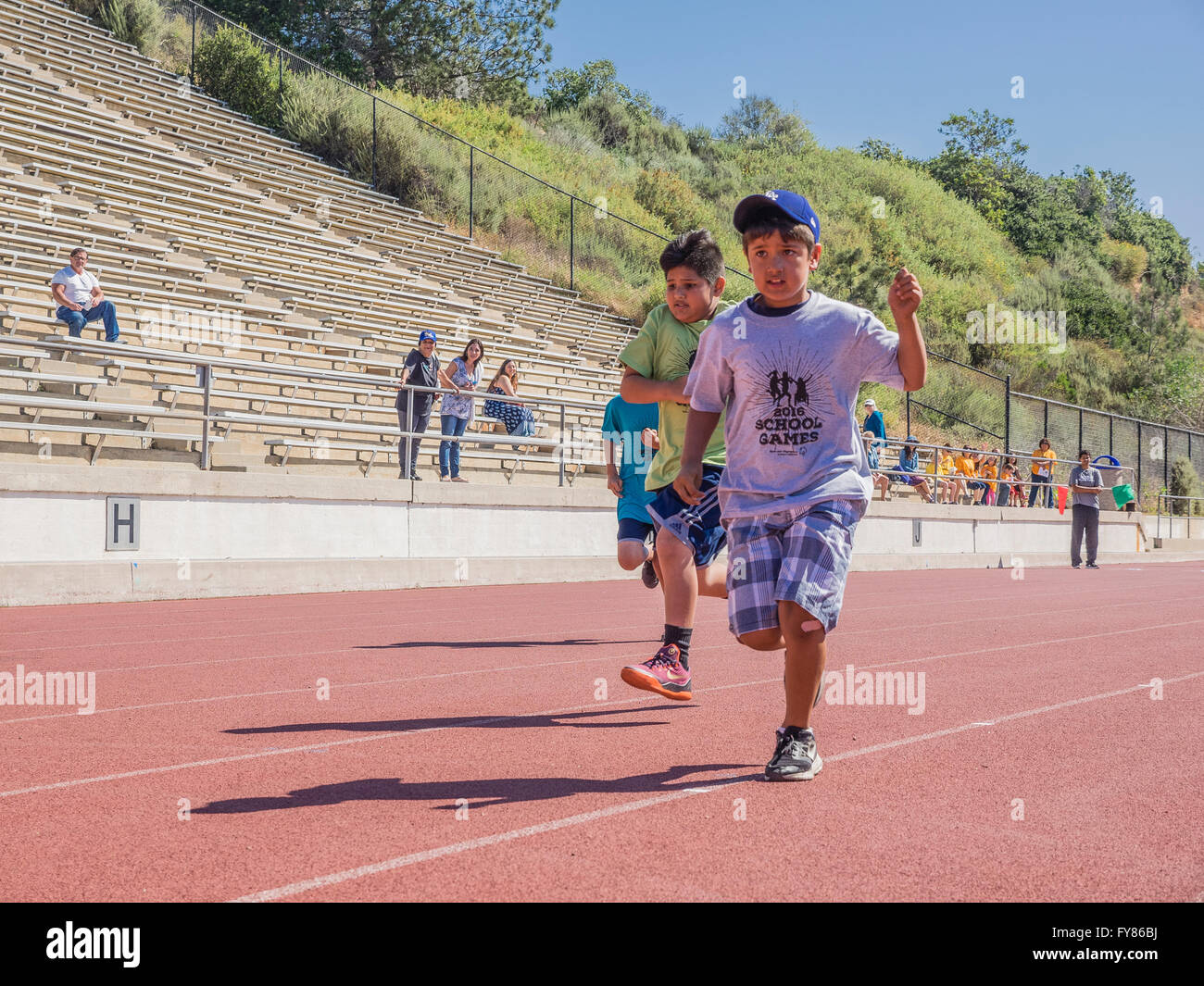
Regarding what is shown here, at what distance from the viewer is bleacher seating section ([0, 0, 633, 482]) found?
554 inches

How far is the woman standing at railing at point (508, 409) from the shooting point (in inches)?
667

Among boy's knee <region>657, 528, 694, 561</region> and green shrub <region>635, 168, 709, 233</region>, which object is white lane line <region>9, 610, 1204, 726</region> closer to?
boy's knee <region>657, 528, 694, 561</region>

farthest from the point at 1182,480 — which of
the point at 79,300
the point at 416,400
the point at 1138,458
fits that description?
the point at 79,300

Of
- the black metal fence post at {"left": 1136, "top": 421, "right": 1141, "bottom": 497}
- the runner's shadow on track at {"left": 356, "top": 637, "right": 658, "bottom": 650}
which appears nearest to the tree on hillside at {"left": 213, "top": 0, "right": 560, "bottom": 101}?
the black metal fence post at {"left": 1136, "top": 421, "right": 1141, "bottom": 497}

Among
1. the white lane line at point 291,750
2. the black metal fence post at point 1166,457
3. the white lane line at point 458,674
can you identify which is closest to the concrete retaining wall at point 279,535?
the white lane line at point 458,674

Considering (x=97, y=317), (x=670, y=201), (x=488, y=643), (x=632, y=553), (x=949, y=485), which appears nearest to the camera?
(x=632, y=553)

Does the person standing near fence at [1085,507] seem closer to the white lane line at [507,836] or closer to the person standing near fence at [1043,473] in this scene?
the person standing near fence at [1043,473]

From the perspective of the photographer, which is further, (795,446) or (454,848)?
(795,446)

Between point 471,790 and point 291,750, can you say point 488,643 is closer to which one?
point 291,750

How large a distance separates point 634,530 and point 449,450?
372 inches

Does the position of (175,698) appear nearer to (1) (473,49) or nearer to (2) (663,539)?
(2) (663,539)

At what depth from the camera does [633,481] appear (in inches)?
258

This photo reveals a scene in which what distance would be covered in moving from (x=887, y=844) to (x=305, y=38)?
5677cm
